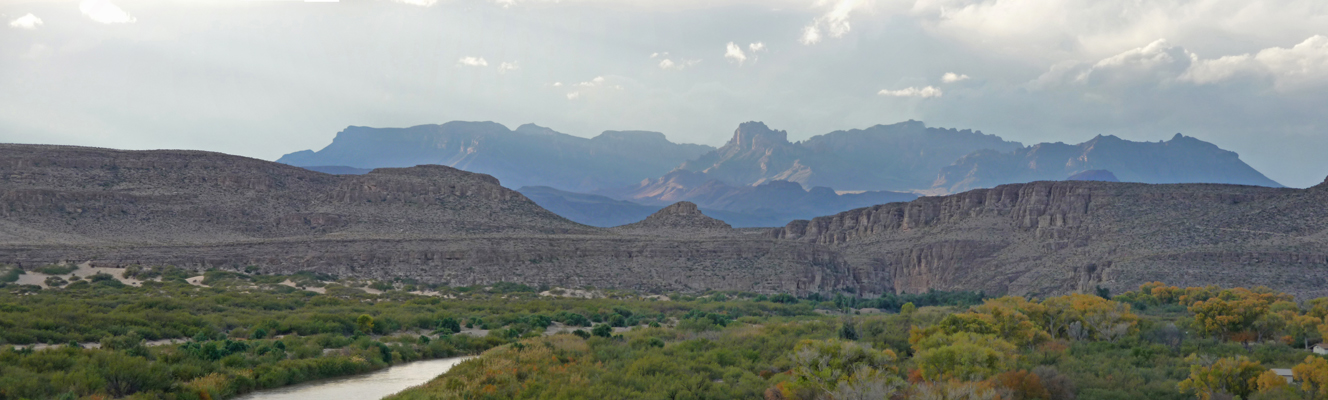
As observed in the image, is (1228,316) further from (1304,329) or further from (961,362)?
(961,362)

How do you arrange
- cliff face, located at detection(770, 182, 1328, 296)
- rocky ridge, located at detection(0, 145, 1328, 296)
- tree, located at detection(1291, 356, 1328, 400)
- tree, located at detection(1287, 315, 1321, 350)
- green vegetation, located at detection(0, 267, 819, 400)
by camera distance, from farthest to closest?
1. rocky ridge, located at detection(0, 145, 1328, 296)
2. cliff face, located at detection(770, 182, 1328, 296)
3. tree, located at detection(1287, 315, 1321, 350)
4. green vegetation, located at detection(0, 267, 819, 400)
5. tree, located at detection(1291, 356, 1328, 400)

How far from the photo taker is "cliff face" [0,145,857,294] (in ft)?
240

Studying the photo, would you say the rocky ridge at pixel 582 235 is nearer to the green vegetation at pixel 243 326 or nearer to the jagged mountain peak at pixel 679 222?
the jagged mountain peak at pixel 679 222

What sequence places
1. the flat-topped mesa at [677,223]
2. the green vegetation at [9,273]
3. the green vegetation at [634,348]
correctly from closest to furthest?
1. the green vegetation at [634,348]
2. the green vegetation at [9,273]
3. the flat-topped mesa at [677,223]

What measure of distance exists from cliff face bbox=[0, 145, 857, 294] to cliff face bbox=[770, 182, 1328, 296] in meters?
10.0

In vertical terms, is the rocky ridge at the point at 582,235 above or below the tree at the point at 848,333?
above

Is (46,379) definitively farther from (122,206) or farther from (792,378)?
(122,206)

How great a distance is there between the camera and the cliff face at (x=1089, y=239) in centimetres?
6881

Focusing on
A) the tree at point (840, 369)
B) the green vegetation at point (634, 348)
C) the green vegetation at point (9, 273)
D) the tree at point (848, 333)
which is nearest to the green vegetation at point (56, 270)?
the green vegetation at point (9, 273)

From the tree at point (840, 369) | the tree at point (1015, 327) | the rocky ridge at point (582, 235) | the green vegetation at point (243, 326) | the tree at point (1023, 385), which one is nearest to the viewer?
the tree at point (840, 369)

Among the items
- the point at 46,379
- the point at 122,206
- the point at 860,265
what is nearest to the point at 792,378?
the point at 46,379

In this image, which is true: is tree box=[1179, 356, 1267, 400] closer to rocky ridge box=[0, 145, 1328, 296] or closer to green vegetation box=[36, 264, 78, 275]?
rocky ridge box=[0, 145, 1328, 296]

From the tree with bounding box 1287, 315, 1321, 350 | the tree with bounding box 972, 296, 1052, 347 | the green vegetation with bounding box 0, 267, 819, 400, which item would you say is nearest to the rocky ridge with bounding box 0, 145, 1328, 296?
the green vegetation with bounding box 0, 267, 819, 400

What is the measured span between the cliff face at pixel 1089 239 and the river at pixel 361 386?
53403 millimetres
